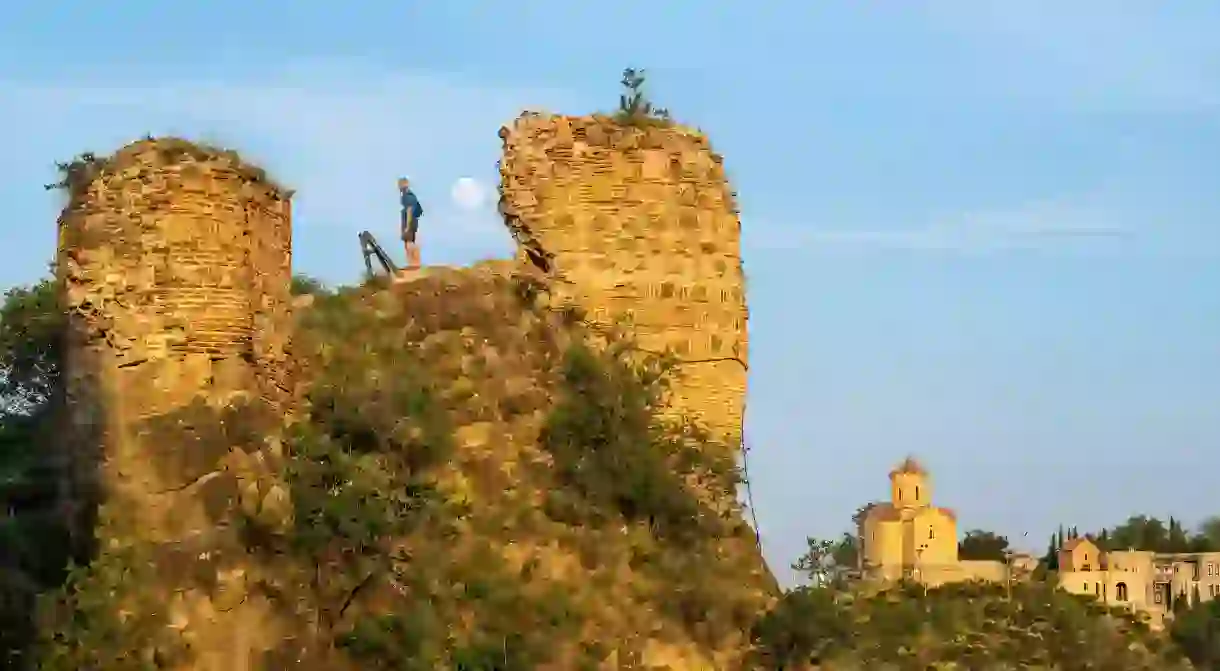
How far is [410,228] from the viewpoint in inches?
588

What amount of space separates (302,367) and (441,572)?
2020 millimetres

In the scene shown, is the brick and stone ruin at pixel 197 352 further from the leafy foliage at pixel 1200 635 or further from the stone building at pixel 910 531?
the stone building at pixel 910 531

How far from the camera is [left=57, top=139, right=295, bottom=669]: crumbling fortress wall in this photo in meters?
12.2

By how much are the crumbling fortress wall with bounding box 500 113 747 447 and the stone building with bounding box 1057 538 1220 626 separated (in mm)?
41416

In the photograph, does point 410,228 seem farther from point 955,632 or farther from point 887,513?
point 887,513

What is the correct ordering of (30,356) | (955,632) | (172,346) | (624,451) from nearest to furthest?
(172,346)
(624,451)
(30,356)
(955,632)

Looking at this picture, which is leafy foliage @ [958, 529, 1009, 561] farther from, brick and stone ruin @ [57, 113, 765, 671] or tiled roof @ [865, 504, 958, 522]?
brick and stone ruin @ [57, 113, 765, 671]

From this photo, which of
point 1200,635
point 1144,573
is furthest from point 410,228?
point 1144,573

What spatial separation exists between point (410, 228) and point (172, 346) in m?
3.01

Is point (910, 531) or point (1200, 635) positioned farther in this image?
point (910, 531)

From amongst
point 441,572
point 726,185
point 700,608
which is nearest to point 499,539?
point 441,572

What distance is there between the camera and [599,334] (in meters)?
14.0

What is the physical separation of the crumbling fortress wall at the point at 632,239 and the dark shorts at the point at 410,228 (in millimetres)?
1178

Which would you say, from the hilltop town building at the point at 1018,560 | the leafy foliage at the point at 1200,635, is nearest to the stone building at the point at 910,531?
the hilltop town building at the point at 1018,560
